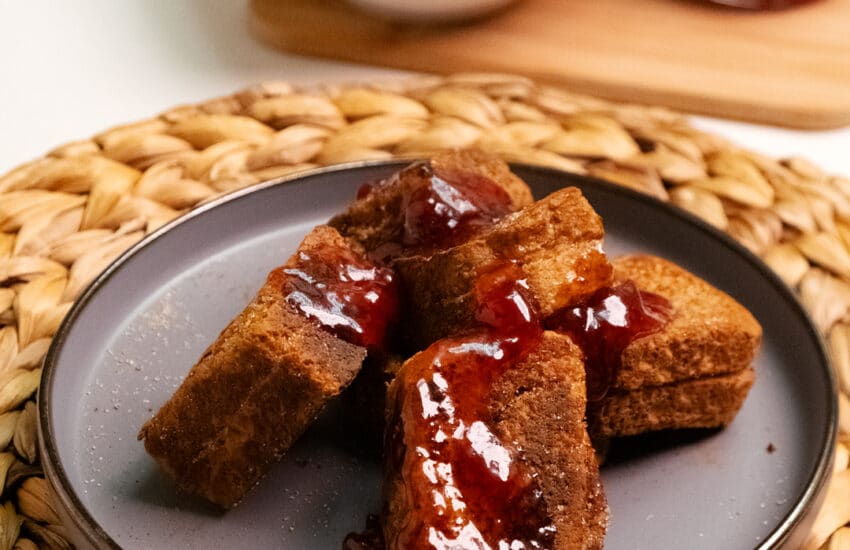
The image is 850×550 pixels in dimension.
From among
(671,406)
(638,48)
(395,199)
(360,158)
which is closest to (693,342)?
(671,406)

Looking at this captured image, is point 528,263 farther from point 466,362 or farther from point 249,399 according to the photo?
point 249,399

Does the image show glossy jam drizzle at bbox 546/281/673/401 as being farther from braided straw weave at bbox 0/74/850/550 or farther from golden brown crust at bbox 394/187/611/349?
braided straw weave at bbox 0/74/850/550

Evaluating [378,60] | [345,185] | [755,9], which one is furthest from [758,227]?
[755,9]

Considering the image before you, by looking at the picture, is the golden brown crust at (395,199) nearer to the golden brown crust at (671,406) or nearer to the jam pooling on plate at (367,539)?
the golden brown crust at (671,406)

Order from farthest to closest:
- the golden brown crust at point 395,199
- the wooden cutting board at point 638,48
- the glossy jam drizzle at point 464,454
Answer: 1. the wooden cutting board at point 638,48
2. the golden brown crust at point 395,199
3. the glossy jam drizzle at point 464,454

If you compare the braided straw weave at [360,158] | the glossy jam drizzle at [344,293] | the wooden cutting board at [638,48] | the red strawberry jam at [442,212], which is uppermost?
the red strawberry jam at [442,212]

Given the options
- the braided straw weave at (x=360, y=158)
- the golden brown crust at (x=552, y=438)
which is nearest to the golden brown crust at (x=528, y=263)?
the golden brown crust at (x=552, y=438)

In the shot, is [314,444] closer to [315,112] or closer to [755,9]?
[315,112]
